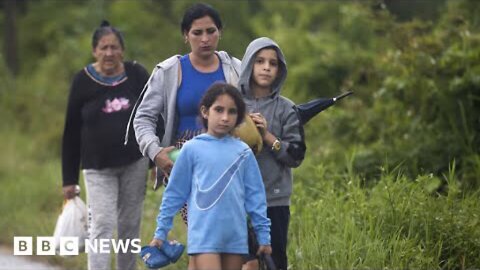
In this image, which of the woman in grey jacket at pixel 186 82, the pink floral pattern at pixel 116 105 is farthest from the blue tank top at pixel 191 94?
the pink floral pattern at pixel 116 105

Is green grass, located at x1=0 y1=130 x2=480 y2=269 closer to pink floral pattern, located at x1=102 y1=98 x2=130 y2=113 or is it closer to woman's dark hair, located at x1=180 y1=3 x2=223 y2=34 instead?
pink floral pattern, located at x1=102 y1=98 x2=130 y2=113

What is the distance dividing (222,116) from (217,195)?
16.8 inches

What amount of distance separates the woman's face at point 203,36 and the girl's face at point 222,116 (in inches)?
32.3

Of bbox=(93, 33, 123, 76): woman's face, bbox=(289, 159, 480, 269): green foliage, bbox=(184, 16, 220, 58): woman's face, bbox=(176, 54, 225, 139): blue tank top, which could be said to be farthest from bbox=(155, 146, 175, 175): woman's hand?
bbox=(93, 33, 123, 76): woman's face

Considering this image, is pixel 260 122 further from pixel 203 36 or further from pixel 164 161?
pixel 203 36

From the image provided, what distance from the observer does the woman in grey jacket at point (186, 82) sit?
637cm

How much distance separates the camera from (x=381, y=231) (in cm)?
735

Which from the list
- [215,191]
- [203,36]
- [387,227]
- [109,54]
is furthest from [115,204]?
[215,191]

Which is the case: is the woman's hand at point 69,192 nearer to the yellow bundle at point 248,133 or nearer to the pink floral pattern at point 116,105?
the pink floral pattern at point 116,105

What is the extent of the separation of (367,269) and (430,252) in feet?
1.84

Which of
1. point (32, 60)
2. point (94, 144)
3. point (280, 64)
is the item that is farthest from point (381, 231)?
point (32, 60)

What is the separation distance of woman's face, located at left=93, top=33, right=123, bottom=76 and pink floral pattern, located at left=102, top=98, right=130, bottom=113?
0.81 feet

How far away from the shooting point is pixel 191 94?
635 centimetres

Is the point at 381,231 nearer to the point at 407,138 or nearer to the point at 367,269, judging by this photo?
the point at 367,269
